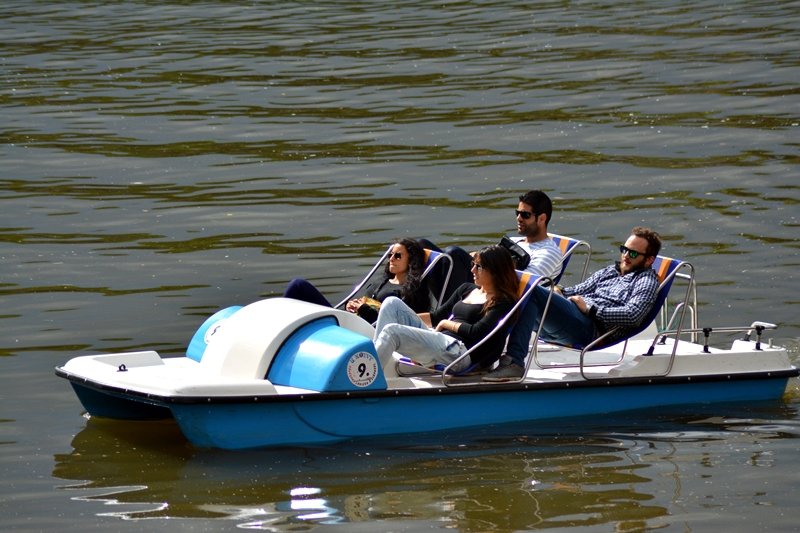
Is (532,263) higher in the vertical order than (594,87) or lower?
lower

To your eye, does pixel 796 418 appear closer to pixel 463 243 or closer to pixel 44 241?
pixel 463 243

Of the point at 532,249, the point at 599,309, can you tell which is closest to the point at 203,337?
the point at 532,249

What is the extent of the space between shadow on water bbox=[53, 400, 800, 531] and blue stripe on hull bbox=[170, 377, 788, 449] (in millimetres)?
91

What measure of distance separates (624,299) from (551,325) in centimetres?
61

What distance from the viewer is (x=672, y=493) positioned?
980cm

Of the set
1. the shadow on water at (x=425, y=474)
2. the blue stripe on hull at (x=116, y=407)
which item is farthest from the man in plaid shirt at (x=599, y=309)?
the blue stripe on hull at (x=116, y=407)

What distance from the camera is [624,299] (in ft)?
37.7

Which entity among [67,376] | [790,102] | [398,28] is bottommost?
[67,376]

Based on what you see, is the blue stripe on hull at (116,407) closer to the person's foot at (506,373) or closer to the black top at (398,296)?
the black top at (398,296)

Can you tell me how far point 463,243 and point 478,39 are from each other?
14.5 metres

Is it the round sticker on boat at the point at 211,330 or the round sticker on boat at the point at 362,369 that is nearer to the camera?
the round sticker on boat at the point at 362,369

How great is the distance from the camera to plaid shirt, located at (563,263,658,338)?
11312 mm

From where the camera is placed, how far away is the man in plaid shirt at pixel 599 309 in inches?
433

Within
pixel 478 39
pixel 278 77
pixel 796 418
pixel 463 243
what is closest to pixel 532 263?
pixel 796 418
